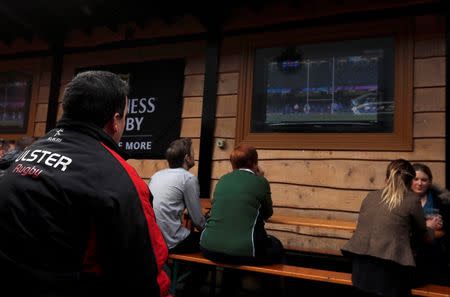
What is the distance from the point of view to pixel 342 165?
151 inches

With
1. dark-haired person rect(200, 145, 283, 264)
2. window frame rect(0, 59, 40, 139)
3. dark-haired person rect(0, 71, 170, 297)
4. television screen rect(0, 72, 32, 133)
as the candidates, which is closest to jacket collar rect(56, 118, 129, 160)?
dark-haired person rect(0, 71, 170, 297)

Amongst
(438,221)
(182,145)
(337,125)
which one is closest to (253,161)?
(182,145)

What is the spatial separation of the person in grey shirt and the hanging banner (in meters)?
1.18

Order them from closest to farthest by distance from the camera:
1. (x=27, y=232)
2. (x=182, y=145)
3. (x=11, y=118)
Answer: (x=27, y=232), (x=182, y=145), (x=11, y=118)

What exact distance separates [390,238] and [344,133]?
150 cm

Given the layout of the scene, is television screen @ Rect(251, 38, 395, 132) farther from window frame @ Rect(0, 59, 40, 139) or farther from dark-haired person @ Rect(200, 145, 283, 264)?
window frame @ Rect(0, 59, 40, 139)

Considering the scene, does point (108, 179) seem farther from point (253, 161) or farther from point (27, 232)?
point (253, 161)

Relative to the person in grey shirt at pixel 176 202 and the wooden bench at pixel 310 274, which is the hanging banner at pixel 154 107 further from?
the wooden bench at pixel 310 274

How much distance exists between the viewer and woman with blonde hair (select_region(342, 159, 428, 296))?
8.32 feet

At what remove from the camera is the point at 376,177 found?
370cm

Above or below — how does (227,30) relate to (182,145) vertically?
above

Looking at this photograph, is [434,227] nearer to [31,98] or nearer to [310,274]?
[310,274]

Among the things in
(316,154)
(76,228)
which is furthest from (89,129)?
(316,154)

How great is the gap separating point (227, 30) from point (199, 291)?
2.72m
